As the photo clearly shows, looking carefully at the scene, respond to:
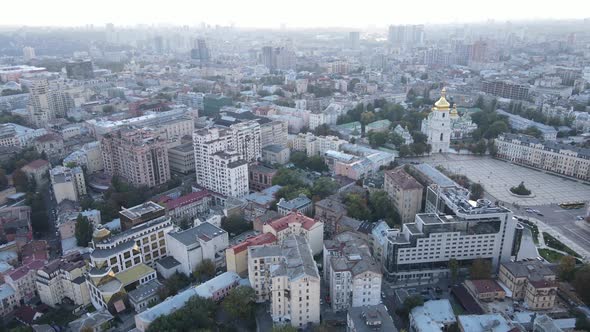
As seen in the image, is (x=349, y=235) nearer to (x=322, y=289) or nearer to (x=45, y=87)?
(x=322, y=289)

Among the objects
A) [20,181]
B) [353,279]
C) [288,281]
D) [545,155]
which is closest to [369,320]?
[353,279]

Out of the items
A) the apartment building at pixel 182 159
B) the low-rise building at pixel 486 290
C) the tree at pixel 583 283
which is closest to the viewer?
the tree at pixel 583 283

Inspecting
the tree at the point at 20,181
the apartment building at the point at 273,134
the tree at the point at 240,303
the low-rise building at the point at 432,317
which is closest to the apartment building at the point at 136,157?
the tree at the point at 20,181

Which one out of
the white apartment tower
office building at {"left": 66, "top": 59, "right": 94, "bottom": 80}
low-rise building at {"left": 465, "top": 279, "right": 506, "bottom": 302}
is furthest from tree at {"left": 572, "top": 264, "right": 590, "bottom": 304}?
office building at {"left": 66, "top": 59, "right": 94, "bottom": 80}

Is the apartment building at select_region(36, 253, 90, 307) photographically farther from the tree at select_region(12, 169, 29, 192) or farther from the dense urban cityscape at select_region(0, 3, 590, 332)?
the tree at select_region(12, 169, 29, 192)

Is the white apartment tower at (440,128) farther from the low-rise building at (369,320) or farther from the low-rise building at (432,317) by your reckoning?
the low-rise building at (369,320)

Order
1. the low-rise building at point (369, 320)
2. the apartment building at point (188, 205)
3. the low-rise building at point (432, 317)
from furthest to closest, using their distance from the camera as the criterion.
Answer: the apartment building at point (188, 205)
the low-rise building at point (432, 317)
the low-rise building at point (369, 320)

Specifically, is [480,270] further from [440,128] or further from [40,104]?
[40,104]
